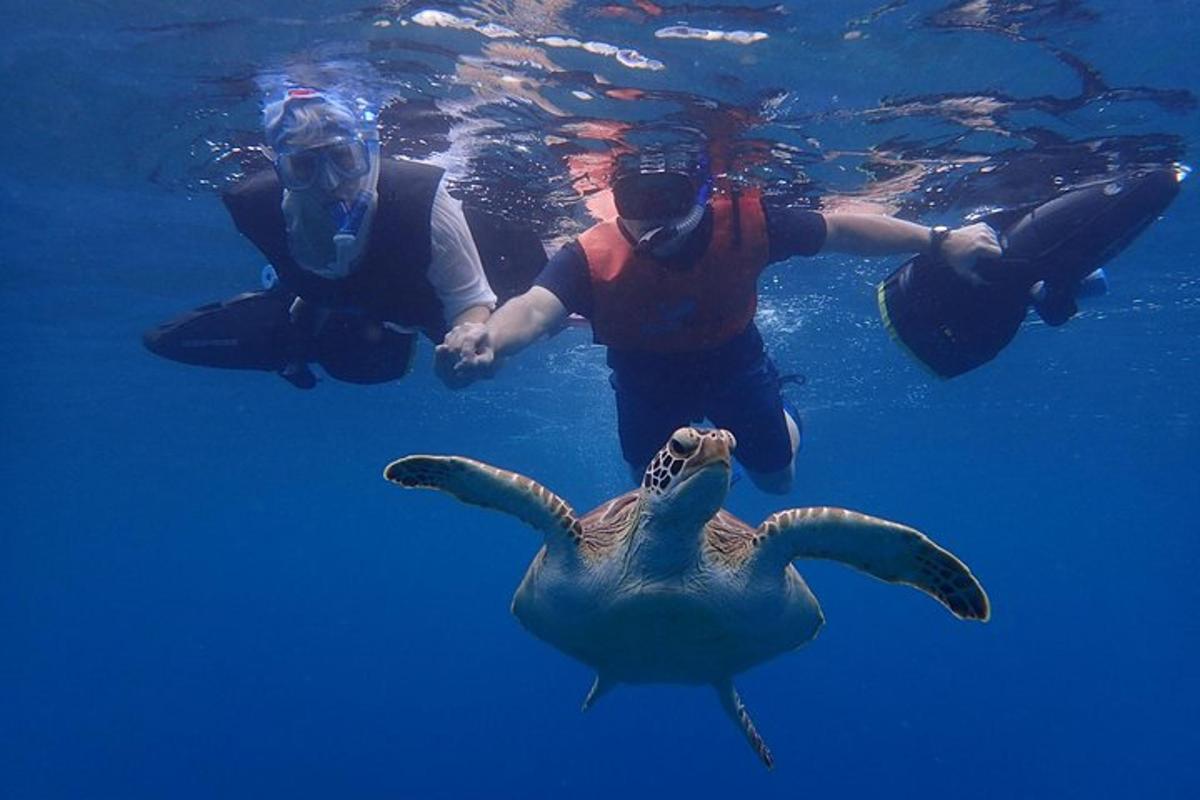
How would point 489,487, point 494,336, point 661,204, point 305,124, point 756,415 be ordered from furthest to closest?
point 756,415 < point 661,204 < point 305,124 < point 494,336 < point 489,487

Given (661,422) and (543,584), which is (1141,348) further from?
(543,584)

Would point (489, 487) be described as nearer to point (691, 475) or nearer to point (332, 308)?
point (691, 475)

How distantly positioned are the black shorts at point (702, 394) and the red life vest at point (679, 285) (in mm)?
293

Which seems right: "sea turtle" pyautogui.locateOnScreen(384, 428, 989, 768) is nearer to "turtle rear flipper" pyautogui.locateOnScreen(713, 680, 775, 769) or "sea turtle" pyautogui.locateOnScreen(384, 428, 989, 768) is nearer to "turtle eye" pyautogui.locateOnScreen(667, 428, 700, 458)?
"turtle eye" pyautogui.locateOnScreen(667, 428, 700, 458)

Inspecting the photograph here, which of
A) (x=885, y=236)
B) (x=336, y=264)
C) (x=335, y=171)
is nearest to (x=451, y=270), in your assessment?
(x=336, y=264)

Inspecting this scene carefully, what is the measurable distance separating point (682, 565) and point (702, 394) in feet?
10.6

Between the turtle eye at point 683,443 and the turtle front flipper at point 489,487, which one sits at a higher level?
the turtle eye at point 683,443

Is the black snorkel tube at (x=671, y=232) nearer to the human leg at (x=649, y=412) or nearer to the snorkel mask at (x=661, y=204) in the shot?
the snorkel mask at (x=661, y=204)

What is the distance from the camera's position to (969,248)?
20.7 feet

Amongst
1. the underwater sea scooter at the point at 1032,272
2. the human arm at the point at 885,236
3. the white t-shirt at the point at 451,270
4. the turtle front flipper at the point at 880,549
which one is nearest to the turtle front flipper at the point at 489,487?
the turtle front flipper at the point at 880,549

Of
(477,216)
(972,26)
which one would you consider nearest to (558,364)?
(477,216)

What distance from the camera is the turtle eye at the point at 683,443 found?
121 inches

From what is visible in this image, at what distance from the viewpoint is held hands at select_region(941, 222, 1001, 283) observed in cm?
629

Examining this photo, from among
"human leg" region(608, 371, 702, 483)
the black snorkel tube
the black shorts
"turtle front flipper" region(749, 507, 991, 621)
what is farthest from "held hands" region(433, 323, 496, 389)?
"human leg" region(608, 371, 702, 483)
